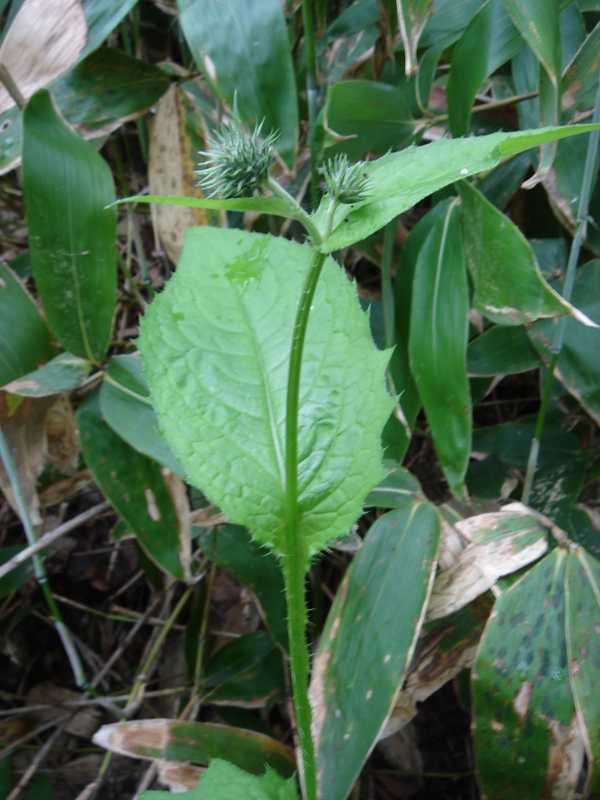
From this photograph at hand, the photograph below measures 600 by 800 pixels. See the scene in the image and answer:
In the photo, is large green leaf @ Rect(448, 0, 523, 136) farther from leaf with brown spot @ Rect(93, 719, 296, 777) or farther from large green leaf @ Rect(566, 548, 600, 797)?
leaf with brown spot @ Rect(93, 719, 296, 777)

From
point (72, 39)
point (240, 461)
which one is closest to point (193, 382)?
point (240, 461)

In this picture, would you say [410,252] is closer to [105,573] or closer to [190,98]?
[190,98]

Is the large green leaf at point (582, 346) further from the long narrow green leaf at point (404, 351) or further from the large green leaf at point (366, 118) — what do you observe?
the large green leaf at point (366, 118)

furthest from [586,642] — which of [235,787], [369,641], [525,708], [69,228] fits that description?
[69,228]

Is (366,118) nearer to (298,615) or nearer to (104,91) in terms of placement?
(104,91)

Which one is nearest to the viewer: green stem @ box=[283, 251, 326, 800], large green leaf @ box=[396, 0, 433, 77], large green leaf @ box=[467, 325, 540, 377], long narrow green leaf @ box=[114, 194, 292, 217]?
long narrow green leaf @ box=[114, 194, 292, 217]

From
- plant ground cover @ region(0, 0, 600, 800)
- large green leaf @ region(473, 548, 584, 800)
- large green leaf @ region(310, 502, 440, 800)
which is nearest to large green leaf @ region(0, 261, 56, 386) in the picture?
plant ground cover @ region(0, 0, 600, 800)
